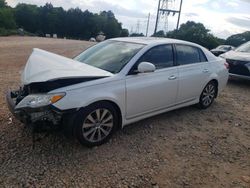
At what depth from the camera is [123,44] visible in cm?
474

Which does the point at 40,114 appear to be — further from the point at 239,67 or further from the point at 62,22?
the point at 62,22

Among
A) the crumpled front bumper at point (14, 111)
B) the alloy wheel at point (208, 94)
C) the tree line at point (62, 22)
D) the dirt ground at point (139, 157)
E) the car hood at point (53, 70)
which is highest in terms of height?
the car hood at point (53, 70)

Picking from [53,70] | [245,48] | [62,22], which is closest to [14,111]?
[53,70]

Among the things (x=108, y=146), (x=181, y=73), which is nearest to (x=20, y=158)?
(x=108, y=146)

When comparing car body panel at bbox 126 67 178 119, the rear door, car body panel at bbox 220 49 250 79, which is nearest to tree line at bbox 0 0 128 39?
car body panel at bbox 220 49 250 79

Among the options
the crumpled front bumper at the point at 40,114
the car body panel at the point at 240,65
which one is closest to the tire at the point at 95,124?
the crumpled front bumper at the point at 40,114

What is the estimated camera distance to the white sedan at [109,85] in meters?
3.43

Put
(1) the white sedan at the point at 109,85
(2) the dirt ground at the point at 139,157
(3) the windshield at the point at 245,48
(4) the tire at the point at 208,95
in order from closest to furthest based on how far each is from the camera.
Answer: (2) the dirt ground at the point at 139,157 < (1) the white sedan at the point at 109,85 < (4) the tire at the point at 208,95 < (3) the windshield at the point at 245,48

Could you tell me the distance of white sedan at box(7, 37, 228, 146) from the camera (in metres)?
3.43

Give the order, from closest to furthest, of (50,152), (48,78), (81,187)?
(81,187) → (48,78) → (50,152)

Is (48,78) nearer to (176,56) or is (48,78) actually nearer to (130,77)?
(130,77)

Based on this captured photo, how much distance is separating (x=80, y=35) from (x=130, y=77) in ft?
195

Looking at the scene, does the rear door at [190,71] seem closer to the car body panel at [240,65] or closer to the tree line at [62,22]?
the car body panel at [240,65]

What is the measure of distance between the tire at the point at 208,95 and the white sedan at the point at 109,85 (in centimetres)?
10
